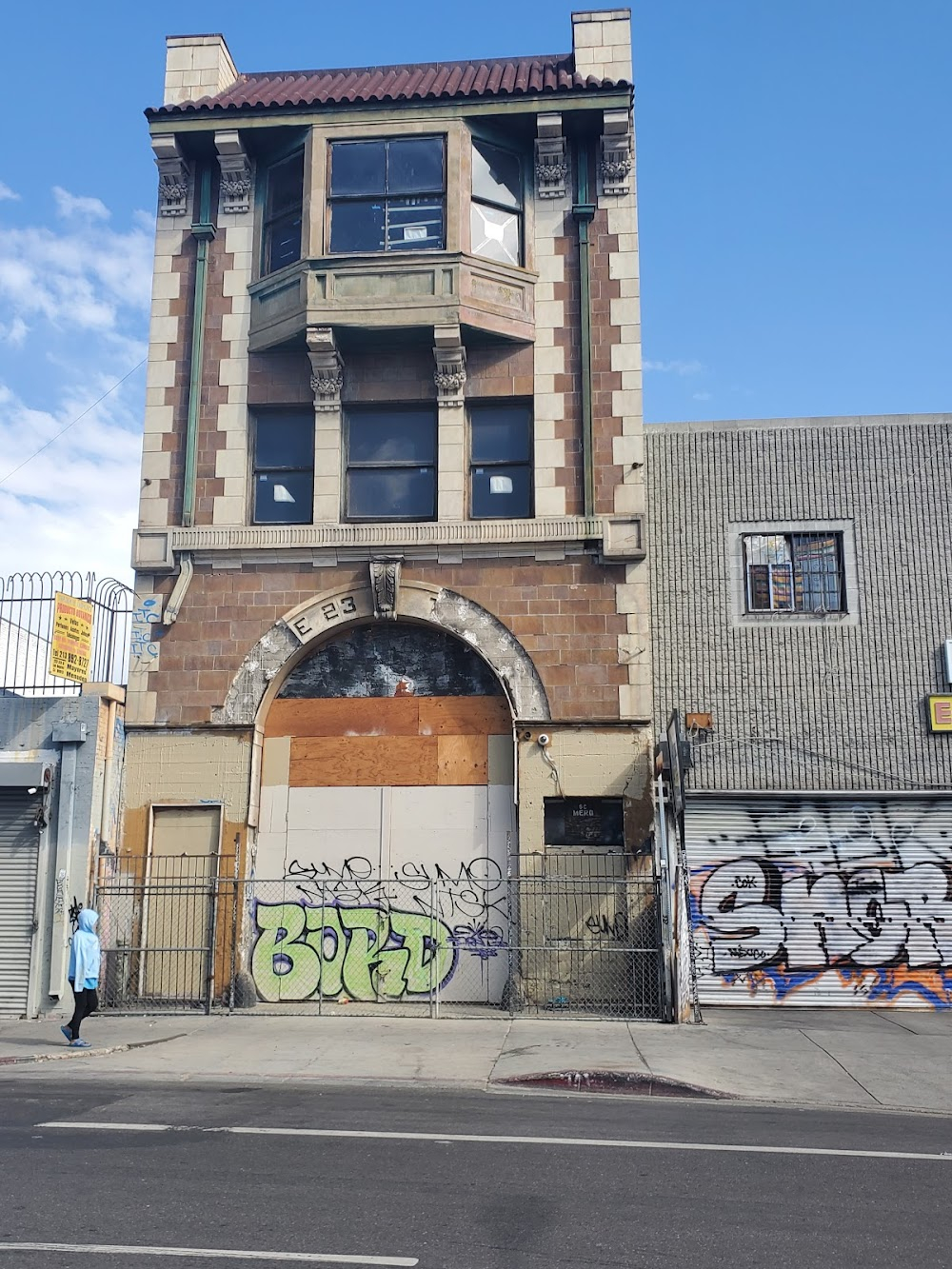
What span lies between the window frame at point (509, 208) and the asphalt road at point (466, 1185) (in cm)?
1230

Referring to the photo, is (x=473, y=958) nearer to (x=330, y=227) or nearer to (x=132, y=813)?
(x=132, y=813)

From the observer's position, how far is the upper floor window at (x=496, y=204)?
59.1 ft

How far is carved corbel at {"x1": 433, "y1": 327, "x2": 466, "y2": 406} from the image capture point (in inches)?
674

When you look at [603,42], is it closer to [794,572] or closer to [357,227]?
[357,227]

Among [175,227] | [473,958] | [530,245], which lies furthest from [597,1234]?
[175,227]

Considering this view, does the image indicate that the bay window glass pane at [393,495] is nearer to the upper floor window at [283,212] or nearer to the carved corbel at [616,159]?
the upper floor window at [283,212]

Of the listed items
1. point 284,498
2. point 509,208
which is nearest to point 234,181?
point 509,208

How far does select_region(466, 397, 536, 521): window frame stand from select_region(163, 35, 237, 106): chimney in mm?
6751

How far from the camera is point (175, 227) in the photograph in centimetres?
1875

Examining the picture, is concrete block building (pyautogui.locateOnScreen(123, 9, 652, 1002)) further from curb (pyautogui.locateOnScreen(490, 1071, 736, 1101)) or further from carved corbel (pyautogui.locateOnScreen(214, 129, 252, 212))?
curb (pyautogui.locateOnScreen(490, 1071, 736, 1101))

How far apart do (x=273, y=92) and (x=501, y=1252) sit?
18178 millimetres

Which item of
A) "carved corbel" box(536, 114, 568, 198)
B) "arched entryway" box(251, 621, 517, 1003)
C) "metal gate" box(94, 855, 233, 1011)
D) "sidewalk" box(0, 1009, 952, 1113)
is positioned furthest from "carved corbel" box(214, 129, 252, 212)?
"sidewalk" box(0, 1009, 952, 1113)

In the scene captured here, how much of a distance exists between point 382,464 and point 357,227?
3570mm

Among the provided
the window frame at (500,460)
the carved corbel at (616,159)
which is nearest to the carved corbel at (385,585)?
the window frame at (500,460)
